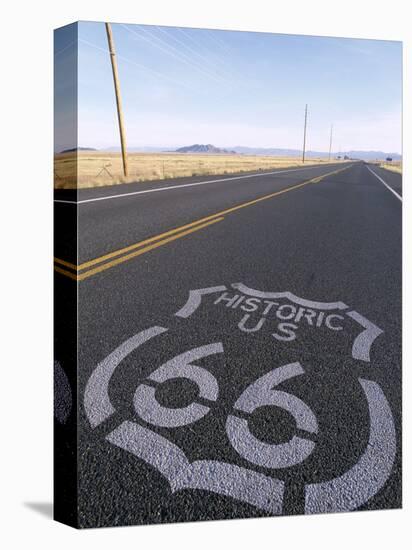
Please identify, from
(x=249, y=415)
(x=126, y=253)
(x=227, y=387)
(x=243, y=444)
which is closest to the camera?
(x=243, y=444)

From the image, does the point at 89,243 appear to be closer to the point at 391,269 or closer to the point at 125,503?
the point at 391,269

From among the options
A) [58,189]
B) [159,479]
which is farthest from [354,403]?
[58,189]

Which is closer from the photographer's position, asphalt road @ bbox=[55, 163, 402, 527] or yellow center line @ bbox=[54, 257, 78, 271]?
asphalt road @ bbox=[55, 163, 402, 527]

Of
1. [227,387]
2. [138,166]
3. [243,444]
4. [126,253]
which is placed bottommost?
[243,444]

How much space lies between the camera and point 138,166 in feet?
45.6

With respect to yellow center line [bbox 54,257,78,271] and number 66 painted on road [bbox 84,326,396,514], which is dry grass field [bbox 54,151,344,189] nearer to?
yellow center line [bbox 54,257,78,271]

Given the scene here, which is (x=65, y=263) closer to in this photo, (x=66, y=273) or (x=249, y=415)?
(x=66, y=273)

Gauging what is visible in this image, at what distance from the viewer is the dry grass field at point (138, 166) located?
2.58m

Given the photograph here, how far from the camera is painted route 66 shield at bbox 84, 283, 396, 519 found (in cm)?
244

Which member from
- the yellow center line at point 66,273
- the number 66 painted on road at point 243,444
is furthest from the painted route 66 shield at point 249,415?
the yellow center line at point 66,273

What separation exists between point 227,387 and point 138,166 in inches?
465

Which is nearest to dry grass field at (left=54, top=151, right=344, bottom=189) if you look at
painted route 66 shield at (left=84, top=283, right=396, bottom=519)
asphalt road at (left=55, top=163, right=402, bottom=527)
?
asphalt road at (left=55, top=163, right=402, bottom=527)

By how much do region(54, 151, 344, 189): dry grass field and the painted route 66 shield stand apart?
103cm

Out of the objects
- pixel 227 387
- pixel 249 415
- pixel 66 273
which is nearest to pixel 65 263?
pixel 66 273
